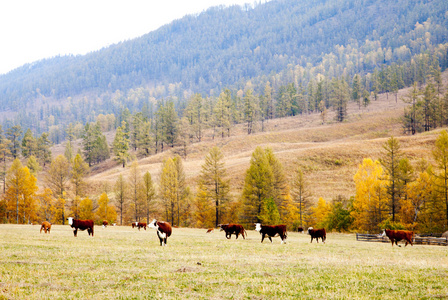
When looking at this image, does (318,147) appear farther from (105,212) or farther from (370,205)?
(105,212)

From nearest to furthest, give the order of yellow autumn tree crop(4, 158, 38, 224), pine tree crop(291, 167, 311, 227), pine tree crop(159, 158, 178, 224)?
pine tree crop(291, 167, 311, 227) → yellow autumn tree crop(4, 158, 38, 224) → pine tree crop(159, 158, 178, 224)

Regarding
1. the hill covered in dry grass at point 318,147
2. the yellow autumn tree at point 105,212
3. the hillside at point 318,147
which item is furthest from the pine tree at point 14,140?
the yellow autumn tree at point 105,212

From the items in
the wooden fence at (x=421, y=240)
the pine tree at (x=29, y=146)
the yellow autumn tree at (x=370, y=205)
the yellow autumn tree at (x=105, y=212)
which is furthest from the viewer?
the pine tree at (x=29, y=146)

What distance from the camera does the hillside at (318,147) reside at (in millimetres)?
82250

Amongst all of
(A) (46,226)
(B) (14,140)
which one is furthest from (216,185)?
(B) (14,140)

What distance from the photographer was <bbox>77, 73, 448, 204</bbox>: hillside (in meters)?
82.2

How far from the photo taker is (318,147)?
101 m

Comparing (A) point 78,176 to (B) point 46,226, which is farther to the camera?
(A) point 78,176

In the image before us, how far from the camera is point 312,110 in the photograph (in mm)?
181500

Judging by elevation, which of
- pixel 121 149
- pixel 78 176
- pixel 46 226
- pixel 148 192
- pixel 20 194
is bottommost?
pixel 46 226

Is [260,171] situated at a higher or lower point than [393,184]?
higher

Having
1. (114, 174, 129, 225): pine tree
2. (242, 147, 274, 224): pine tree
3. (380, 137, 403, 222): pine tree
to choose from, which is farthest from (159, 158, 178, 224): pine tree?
(380, 137, 403, 222): pine tree

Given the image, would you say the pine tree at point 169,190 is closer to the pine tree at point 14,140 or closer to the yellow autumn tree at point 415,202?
the yellow autumn tree at point 415,202

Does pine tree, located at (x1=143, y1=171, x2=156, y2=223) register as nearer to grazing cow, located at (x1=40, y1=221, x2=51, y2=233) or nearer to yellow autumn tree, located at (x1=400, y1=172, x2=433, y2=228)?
grazing cow, located at (x1=40, y1=221, x2=51, y2=233)
